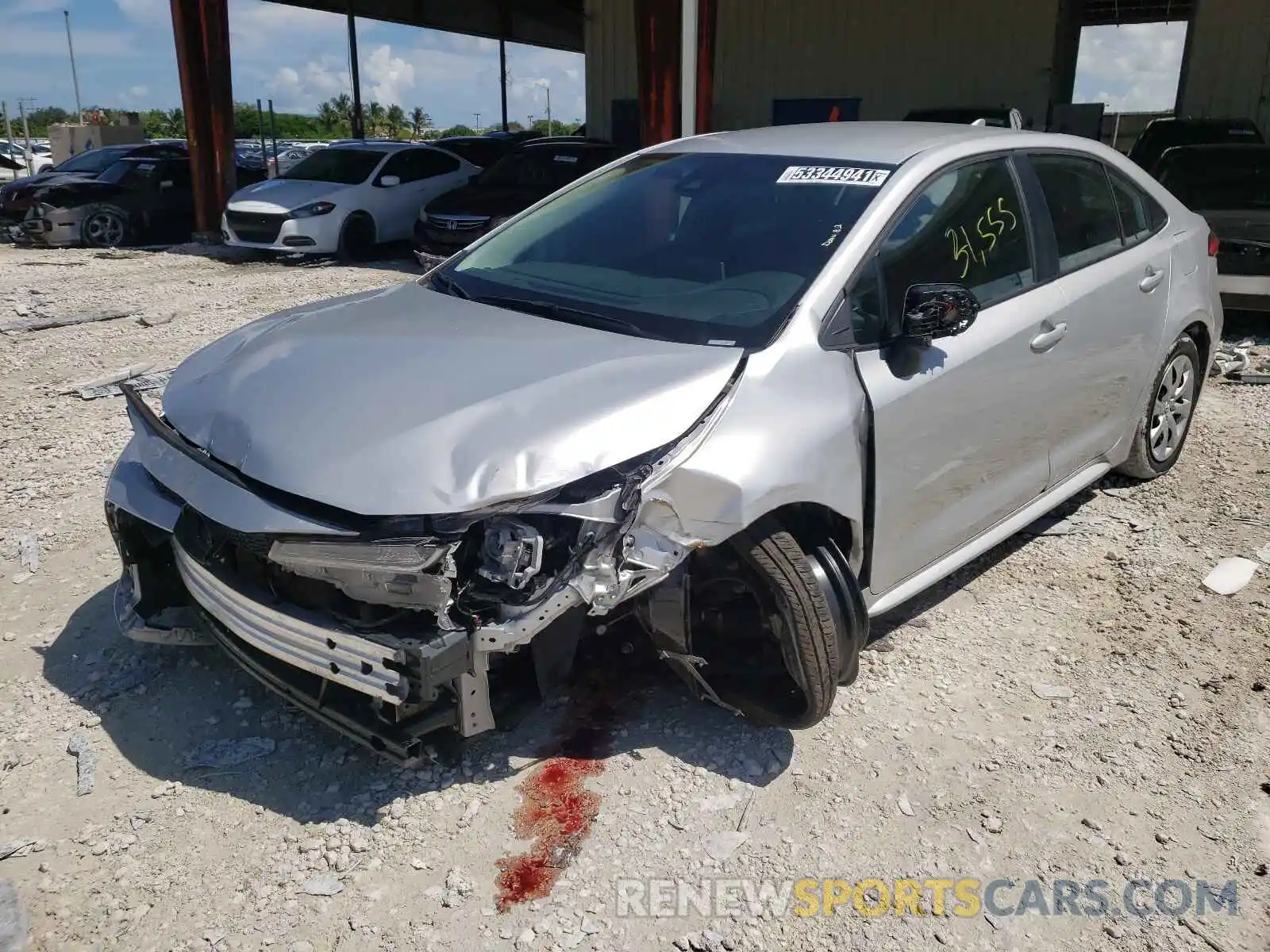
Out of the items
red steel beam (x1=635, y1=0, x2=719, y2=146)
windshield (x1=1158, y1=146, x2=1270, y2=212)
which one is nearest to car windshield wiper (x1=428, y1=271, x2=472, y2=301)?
windshield (x1=1158, y1=146, x2=1270, y2=212)

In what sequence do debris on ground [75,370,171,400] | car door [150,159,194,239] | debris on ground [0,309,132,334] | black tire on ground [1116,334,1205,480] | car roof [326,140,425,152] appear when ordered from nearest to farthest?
black tire on ground [1116,334,1205,480]
debris on ground [75,370,171,400]
debris on ground [0,309,132,334]
car roof [326,140,425,152]
car door [150,159,194,239]

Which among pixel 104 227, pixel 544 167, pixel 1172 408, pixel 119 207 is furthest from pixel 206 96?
pixel 1172 408

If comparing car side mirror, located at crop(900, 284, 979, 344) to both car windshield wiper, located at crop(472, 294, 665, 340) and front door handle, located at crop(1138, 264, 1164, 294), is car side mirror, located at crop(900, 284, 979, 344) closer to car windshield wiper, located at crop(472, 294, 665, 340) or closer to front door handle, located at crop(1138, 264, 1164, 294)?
car windshield wiper, located at crop(472, 294, 665, 340)

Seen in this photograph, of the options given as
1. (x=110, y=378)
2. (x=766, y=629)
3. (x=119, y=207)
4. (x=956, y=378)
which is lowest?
(x=110, y=378)

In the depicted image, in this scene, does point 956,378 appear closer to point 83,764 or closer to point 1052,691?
point 1052,691

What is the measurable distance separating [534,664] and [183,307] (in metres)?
8.43

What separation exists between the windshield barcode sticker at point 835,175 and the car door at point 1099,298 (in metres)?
0.85

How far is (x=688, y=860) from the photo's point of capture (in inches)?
109

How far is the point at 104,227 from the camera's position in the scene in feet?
48.8

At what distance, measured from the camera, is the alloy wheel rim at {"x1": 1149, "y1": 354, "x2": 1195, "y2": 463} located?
4.90 m

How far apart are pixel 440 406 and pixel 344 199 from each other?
11.5m

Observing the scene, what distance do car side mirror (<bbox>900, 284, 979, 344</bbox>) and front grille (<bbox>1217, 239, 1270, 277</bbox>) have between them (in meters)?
5.93

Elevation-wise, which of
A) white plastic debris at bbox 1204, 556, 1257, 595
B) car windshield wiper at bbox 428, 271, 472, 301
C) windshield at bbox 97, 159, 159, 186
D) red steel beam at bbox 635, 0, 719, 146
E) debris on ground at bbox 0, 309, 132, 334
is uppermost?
red steel beam at bbox 635, 0, 719, 146

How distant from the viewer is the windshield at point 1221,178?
8.45 meters
